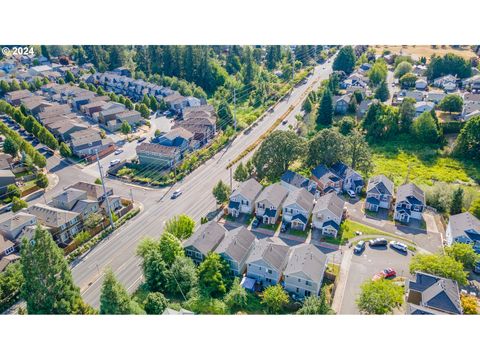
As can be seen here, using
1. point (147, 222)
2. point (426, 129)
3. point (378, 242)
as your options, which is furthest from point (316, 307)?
point (426, 129)

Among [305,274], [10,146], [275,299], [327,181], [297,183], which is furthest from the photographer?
[10,146]

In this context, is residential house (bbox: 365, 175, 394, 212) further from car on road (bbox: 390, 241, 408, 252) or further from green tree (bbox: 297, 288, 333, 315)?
green tree (bbox: 297, 288, 333, 315)

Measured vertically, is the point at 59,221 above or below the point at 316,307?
below

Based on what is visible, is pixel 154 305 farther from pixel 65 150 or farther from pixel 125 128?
pixel 125 128

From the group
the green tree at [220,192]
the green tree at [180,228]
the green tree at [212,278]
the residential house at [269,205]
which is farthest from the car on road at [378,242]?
the green tree at [180,228]

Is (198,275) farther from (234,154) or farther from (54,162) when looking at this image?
(54,162)

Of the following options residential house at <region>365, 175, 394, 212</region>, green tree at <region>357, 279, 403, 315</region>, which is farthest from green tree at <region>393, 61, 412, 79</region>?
green tree at <region>357, 279, 403, 315</region>

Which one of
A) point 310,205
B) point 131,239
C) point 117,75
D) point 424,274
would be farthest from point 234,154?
point 117,75
